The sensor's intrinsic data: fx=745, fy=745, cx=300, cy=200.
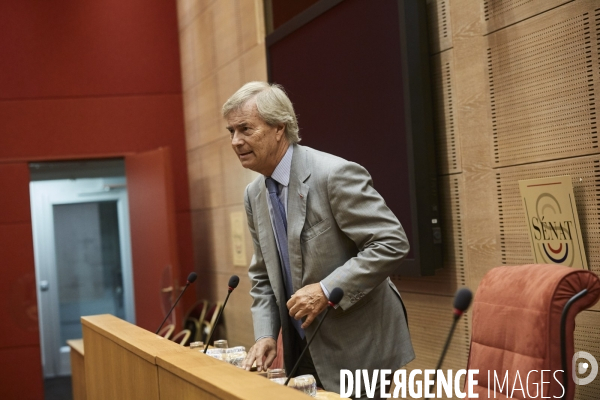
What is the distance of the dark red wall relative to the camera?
6461 mm

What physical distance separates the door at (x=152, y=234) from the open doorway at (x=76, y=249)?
1.56 m

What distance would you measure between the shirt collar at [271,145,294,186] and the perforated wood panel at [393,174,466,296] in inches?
41.9

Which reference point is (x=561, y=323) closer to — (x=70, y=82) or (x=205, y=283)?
(x=205, y=283)

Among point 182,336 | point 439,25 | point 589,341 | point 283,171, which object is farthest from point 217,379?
point 182,336

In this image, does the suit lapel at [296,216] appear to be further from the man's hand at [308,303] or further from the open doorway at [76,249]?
the open doorway at [76,249]

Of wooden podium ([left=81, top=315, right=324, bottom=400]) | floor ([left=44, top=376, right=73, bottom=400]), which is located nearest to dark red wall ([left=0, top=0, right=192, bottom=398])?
floor ([left=44, top=376, right=73, bottom=400])

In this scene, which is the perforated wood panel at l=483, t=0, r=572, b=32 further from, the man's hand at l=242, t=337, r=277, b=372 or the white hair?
the man's hand at l=242, t=337, r=277, b=372

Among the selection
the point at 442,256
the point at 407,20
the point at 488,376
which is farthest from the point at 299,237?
the point at 407,20

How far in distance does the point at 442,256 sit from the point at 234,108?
134cm

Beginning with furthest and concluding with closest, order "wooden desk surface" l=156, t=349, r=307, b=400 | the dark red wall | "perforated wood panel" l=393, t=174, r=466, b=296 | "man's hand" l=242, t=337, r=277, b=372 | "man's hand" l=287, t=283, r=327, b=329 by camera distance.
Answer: the dark red wall → "perforated wood panel" l=393, t=174, r=466, b=296 → "man's hand" l=242, t=337, r=277, b=372 → "man's hand" l=287, t=283, r=327, b=329 → "wooden desk surface" l=156, t=349, r=307, b=400

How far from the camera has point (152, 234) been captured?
20.6 feet

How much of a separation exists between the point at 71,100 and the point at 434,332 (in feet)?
14.8

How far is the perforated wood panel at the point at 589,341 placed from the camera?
8.09 ft

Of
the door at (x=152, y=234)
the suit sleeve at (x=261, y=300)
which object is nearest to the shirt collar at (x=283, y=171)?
the suit sleeve at (x=261, y=300)
